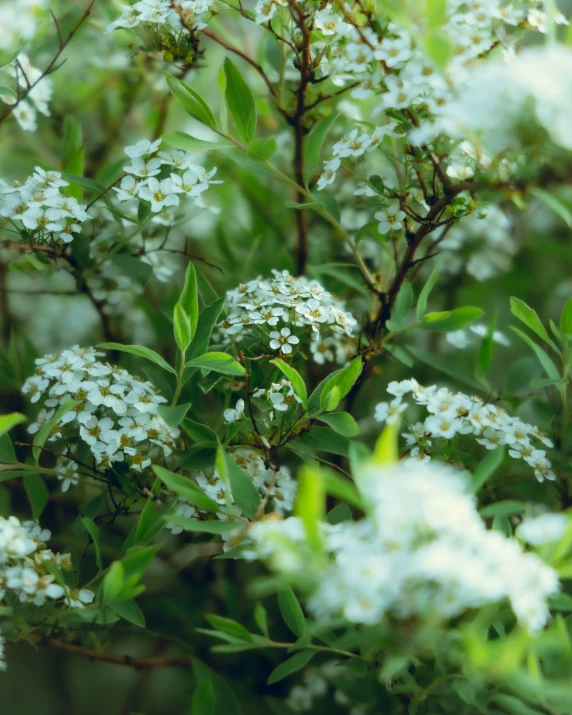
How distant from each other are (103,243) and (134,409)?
9.6 inches

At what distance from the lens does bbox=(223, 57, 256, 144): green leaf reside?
0.72 metres

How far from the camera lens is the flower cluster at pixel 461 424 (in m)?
0.64

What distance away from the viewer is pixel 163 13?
668 millimetres

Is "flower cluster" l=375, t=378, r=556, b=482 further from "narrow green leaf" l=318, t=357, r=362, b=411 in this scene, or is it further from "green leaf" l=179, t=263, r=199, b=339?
"green leaf" l=179, t=263, r=199, b=339

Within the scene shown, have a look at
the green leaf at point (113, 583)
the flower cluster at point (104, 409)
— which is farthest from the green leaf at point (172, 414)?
the green leaf at point (113, 583)

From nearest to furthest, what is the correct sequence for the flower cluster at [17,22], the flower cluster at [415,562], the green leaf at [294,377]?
the flower cluster at [415,562]
the green leaf at [294,377]
the flower cluster at [17,22]

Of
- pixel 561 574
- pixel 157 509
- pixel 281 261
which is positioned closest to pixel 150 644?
pixel 157 509

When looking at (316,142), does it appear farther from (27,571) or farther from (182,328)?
(27,571)

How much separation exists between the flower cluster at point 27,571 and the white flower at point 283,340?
0.87ft

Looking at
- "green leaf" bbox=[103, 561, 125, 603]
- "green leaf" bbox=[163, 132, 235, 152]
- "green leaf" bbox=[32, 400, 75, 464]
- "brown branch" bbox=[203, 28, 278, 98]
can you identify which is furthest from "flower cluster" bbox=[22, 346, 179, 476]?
"brown branch" bbox=[203, 28, 278, 98]

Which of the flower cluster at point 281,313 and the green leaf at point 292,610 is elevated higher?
the flower cluster at point 281,313

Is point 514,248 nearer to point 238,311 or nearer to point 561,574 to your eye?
point 238,311

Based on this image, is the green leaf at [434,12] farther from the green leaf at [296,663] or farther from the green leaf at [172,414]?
the green leaf at [296,663]

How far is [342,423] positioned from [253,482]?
10 cm
